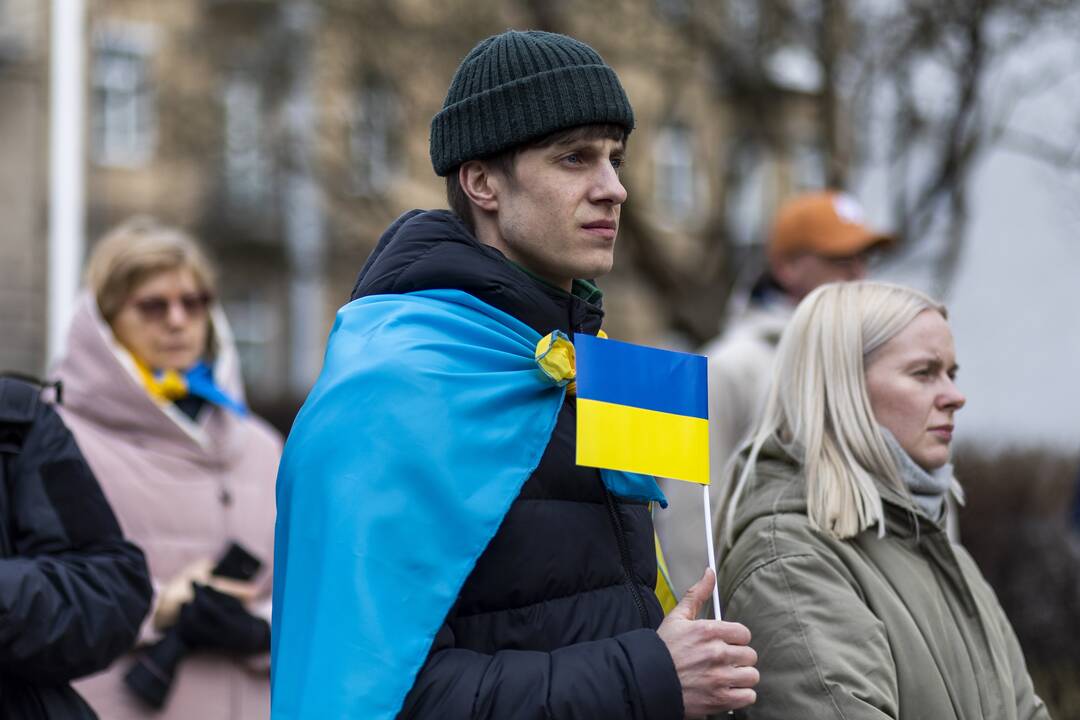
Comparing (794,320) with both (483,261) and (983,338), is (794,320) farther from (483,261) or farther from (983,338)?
(983,338)

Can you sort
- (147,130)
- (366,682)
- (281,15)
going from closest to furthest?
(366,682), (281,15), (147,130)

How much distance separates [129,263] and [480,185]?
1929 millimetres

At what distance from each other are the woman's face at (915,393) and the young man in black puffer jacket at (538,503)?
71 centimetres

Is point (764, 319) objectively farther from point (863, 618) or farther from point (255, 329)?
point (255, 329)

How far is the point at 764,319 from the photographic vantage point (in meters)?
4.83

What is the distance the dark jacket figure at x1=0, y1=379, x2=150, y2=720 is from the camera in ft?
8.93

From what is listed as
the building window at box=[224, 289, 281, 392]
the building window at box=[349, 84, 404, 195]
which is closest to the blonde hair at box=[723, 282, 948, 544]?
the building window at box=[349, 84, 404, 195]

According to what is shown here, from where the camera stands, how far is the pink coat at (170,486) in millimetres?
3752

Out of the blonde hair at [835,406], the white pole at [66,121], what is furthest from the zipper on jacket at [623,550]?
the white pole at [66,121]

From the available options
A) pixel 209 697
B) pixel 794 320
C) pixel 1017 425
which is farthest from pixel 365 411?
pixel 1017 425

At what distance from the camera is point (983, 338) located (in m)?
11.1

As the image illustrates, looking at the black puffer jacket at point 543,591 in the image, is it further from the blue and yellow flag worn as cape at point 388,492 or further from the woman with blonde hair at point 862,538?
the woman with blonde hair at point 862,538

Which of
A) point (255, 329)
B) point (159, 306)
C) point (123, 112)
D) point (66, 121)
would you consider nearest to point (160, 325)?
point (159, 306)

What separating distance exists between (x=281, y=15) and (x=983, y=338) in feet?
34.1
